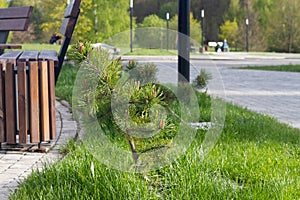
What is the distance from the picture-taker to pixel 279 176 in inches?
142

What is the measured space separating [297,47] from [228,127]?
3539cm

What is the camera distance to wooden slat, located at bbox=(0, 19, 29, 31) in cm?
727

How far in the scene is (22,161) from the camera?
4.34 meters

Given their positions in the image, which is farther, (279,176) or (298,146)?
(298,146)

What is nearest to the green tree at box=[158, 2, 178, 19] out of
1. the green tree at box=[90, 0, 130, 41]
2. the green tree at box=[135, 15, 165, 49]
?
the green tree at box=[90, 0, 130, 41]

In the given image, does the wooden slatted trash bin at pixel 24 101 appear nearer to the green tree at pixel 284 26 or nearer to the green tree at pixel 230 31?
the green tree at pixel 284 26

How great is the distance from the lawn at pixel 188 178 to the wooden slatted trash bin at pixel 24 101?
40 cm

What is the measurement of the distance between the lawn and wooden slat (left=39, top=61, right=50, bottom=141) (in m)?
0.33

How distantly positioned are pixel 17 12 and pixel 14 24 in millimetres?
259

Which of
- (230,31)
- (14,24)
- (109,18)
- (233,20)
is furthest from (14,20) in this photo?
(233,20)

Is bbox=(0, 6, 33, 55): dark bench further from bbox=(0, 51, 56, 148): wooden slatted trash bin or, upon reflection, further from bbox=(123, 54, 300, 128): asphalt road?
bbox=(0, 51, 56, 148): wooden slatted trash bin

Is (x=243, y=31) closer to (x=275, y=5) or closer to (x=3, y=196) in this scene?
(x=275, y=5)

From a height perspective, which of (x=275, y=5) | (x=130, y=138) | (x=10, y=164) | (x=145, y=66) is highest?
(x=275, y=5)

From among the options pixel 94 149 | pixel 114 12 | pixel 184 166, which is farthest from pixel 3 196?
pixel 114 12
